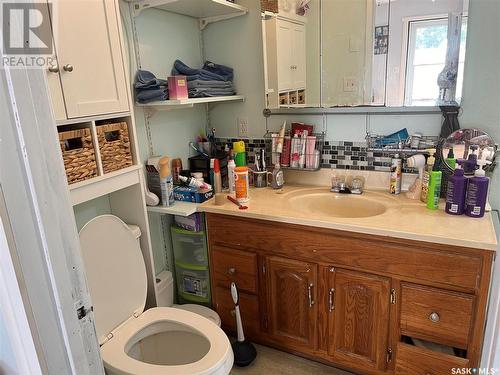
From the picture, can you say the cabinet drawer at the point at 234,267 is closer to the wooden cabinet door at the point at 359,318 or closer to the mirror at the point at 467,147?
the wooden cabinet door at the point at 359,318

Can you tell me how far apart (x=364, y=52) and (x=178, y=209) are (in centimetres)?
118

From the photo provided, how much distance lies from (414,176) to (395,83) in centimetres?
46

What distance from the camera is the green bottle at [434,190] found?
155 cm

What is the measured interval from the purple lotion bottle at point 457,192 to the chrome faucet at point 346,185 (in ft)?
1.44

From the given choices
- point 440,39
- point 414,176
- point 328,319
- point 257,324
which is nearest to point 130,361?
point 257,324

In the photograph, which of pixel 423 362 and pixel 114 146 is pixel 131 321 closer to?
pixel 114 146

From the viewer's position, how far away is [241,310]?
6.25 ft

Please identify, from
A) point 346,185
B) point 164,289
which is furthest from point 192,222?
point 346,185

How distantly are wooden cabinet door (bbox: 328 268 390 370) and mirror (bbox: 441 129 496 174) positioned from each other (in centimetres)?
64

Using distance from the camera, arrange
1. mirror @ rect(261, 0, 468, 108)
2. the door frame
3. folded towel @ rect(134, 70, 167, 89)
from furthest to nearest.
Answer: folded towel @ rect(134, 70, 167, 89) → mirror @ rect(261, 0, 468, 108) → the door frame

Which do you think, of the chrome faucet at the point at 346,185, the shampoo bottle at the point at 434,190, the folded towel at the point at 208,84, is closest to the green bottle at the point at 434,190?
the shampoo bottle at the point at 434,190

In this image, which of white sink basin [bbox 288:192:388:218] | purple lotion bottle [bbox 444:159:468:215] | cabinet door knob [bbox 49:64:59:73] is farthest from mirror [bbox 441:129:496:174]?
cabinet door knob [bbox 49:64:59:73]

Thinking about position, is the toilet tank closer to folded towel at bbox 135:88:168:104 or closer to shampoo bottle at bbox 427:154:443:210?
folded towel at bbox 135:88:168:104

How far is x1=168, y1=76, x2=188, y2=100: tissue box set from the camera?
1.71 m
